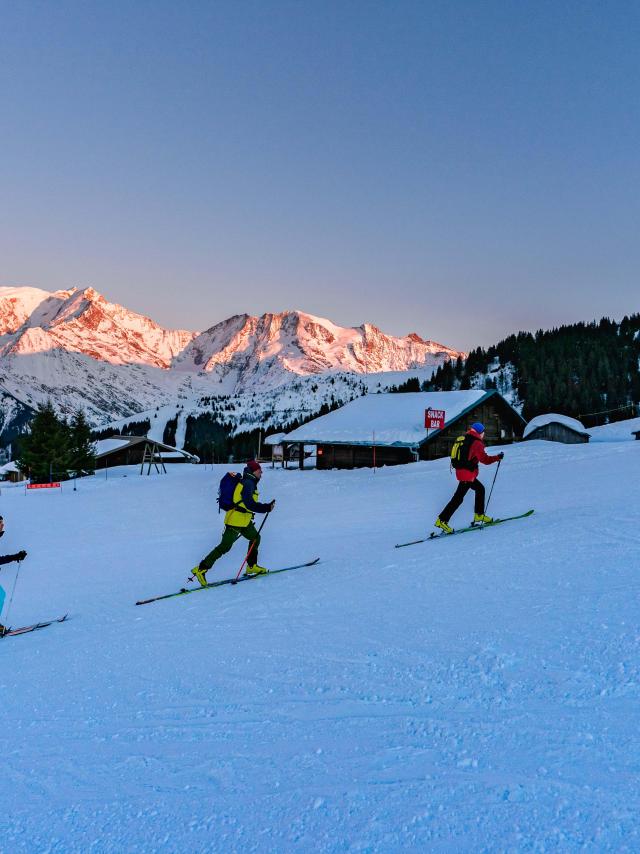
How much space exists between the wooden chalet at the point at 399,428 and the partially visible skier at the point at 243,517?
2449 centimetres

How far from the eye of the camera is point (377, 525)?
12.9 metres

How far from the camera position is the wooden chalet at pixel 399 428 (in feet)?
115

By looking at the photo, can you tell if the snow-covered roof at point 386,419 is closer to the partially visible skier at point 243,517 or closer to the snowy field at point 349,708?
the partially visible skier at point 243,517

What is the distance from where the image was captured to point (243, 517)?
346 inches

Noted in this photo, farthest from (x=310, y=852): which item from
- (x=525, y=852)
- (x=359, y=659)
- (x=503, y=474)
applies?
(x=503, y=474)

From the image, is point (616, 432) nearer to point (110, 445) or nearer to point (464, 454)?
point (464, 454)

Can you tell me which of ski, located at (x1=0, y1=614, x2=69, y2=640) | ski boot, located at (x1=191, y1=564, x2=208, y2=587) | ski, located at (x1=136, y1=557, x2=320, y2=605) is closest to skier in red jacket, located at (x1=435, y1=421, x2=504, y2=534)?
ski, located at (x1=136, y1=557, x2=320, y2=605)

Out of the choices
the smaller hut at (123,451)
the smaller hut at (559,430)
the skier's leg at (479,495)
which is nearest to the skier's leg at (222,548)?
the skier's leg at (479,495)

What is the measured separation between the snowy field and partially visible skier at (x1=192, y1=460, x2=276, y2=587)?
67cm

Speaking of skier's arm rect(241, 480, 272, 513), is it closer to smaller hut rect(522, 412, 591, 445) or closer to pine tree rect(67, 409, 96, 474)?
smaller hut rect(522, 412, 591, 445)

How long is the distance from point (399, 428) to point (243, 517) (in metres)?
27.6

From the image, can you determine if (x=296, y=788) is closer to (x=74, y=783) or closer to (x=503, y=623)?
(x=74, y=783)

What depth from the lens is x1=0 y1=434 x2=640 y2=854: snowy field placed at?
104 inches

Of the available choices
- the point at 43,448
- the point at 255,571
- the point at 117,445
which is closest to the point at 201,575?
the point at 255,571
